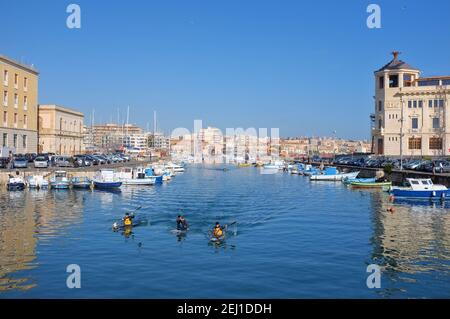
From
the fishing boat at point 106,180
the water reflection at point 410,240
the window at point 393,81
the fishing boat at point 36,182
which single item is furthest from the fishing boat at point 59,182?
the window at point 393,81

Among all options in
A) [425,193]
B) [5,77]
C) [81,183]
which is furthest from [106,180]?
[425,193]

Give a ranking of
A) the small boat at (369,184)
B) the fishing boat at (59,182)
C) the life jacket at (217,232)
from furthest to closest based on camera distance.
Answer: the small boat at (369,184)
the fishing boat at (59,182)
the life jacket at (217,232)

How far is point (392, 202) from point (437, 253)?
1007 inches

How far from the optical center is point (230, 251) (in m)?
29.7

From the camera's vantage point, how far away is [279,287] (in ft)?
73.2

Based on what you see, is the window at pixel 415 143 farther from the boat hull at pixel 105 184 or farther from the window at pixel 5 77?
the window at pixel 5 77

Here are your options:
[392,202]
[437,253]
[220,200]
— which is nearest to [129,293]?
[437,253]

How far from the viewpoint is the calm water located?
2214cm

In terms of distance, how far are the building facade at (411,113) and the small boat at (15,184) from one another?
70.3 metres

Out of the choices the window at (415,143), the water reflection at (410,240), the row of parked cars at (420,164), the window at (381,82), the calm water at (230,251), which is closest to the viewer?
the calm water at (230,251)

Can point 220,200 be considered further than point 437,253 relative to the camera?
Yes

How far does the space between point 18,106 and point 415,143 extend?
245 ft

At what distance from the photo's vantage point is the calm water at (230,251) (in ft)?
72.6
